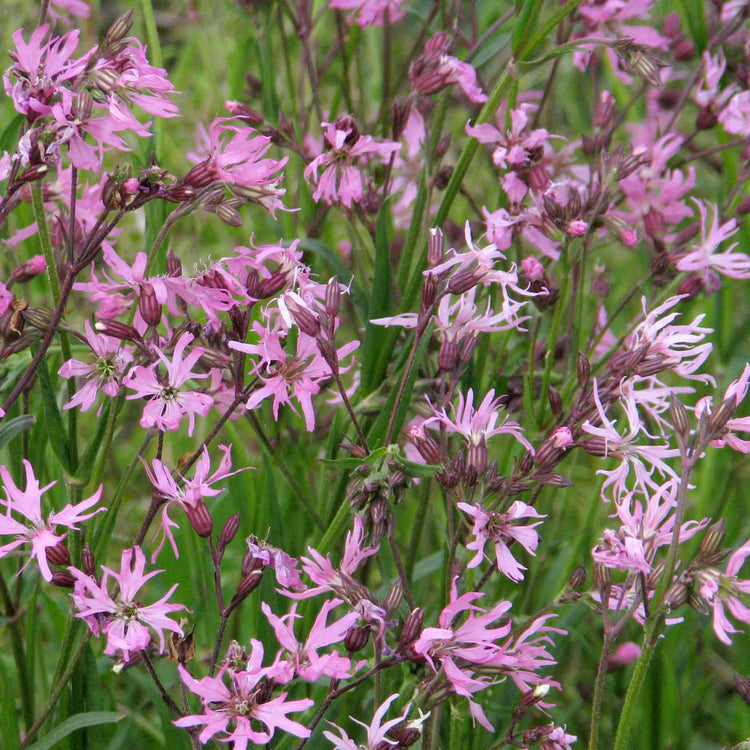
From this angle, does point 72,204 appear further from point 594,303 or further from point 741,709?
point 594,303

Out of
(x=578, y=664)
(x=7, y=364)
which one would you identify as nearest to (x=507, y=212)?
(x=7, y=364)

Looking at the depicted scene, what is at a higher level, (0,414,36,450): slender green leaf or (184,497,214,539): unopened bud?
(0,414,36,450): slender green leaf

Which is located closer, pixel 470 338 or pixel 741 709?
pixel 470 338

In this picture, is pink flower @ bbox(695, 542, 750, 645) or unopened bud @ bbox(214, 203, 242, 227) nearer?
pink flower @ bbox(695, 542, 750, 645)

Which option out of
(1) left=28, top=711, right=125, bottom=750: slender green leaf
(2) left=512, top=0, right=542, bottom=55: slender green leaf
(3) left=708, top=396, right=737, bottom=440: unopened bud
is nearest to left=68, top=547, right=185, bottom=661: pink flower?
(1) left=28, top=711, right=125, bottom=750: slender green leaf

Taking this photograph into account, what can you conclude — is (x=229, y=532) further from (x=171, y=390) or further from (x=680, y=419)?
(x=680, y=419)

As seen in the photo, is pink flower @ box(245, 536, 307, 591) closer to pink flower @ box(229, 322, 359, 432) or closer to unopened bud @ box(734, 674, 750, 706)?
pink flower @ box(229, 322, 359, 432)
